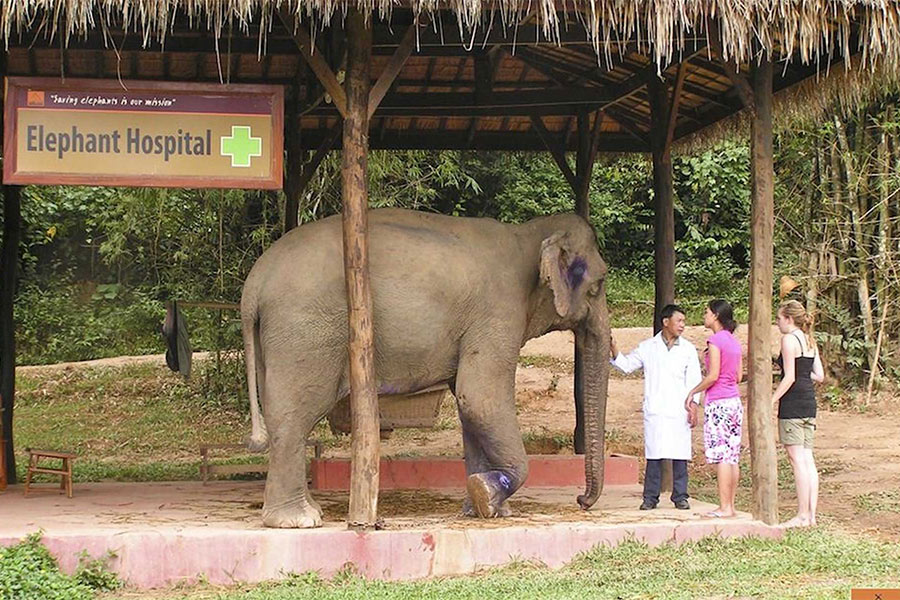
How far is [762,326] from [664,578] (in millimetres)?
2025

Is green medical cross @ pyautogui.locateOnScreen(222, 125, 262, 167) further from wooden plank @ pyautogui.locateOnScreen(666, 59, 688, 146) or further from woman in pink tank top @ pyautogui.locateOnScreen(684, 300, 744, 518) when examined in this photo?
wooden plank @ pyautogui.locateOnScreen(666, 59, 688, 146)

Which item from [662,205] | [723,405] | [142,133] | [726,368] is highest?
[142,133]

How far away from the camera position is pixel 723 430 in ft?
27.3

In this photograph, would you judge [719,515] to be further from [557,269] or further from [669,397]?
[557,269]

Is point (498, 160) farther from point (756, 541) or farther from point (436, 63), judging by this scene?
point (756, 541)

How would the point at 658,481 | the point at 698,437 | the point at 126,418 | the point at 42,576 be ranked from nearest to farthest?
the point at 42,576 < the point at 658,481 < the point at 698,437 < the point at 126,418

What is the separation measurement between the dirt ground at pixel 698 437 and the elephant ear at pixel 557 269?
241cm

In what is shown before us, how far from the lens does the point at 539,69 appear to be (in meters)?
11.3

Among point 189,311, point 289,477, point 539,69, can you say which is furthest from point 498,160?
point 289,477

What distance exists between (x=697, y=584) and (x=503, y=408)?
2049mm

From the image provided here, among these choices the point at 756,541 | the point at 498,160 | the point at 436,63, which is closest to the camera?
the point at 756,541

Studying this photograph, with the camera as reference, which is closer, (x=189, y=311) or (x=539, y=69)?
(x=539, y=69)

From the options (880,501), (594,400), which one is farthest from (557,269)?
(880,501)

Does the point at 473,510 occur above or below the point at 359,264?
below
